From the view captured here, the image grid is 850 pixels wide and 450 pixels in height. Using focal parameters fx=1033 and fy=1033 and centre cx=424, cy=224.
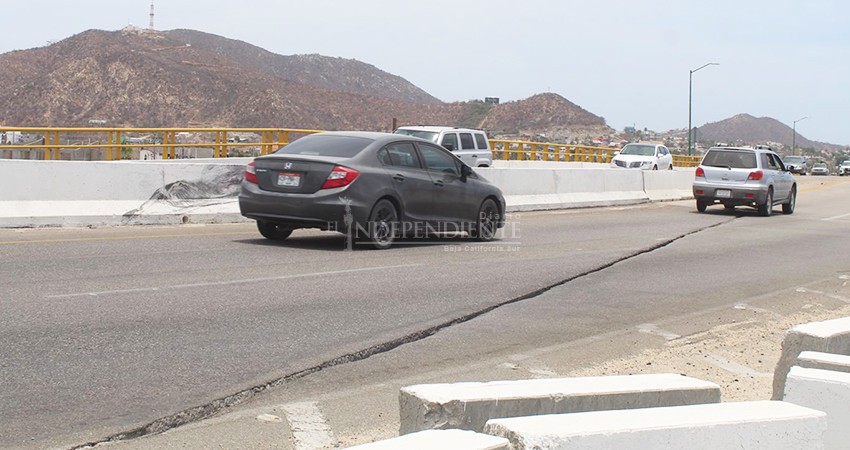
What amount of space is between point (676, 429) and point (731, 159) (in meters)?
24.0

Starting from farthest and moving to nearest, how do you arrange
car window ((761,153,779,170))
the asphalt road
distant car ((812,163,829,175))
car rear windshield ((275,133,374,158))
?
distant car ((812,163,829,175)) → car window ((761,153,779,170)) → car rear windshield ((275,133,374,158)) → the asphalt road

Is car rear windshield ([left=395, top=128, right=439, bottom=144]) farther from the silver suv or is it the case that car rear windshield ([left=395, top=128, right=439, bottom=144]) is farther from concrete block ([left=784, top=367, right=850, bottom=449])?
concrete block ([left=784, top=367, right=850, bottom=449])

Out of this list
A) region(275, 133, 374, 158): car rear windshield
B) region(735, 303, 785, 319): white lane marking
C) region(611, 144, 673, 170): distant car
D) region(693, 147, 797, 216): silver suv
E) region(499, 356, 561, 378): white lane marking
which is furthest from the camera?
region(611, 144, 673, 170): distant car

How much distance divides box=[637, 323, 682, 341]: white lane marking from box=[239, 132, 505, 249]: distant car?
4.80 metres

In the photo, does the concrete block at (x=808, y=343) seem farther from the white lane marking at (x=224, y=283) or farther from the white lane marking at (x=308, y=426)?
the white lane marking at (x=224, y=283)

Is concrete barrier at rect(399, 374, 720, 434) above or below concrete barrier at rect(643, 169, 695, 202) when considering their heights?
below

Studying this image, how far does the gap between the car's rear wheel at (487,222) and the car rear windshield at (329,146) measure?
8.56 ft

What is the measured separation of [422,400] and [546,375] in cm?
320

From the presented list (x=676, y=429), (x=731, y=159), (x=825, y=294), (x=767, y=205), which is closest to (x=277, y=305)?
(x=676, y=429)

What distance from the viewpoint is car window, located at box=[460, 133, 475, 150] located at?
95.9ft

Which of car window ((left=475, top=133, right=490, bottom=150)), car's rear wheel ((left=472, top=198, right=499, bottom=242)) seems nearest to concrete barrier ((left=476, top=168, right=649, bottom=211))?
car window ((left=475, top=133, right=490, bottom=150))

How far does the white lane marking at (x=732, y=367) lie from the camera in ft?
25.3

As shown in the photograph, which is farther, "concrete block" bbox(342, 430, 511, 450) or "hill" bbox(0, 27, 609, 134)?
"hill" bbox(0, 27, 609, 134)

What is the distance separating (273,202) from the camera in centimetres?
1333
